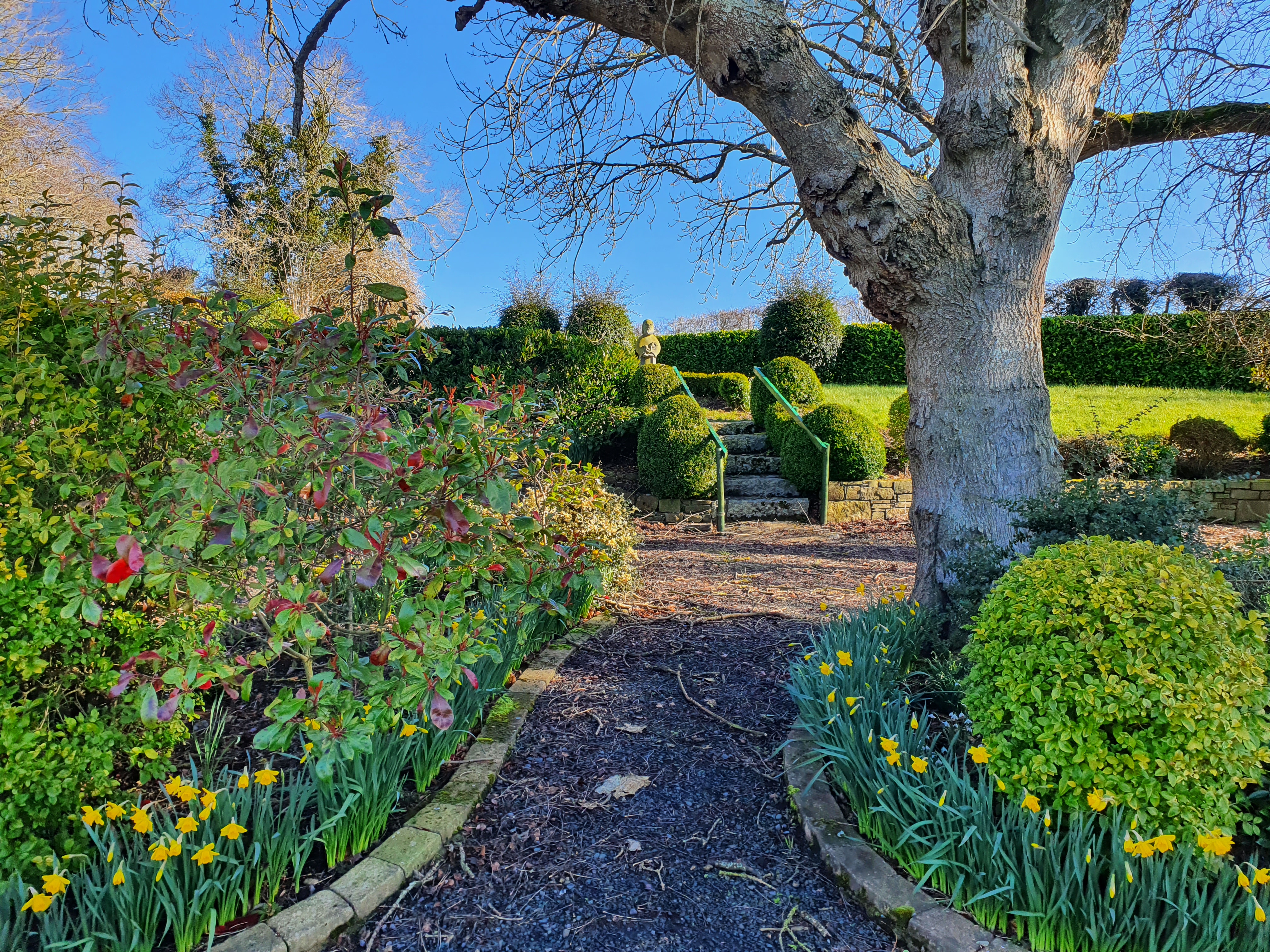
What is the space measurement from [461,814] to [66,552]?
1437mm

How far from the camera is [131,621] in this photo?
211cm

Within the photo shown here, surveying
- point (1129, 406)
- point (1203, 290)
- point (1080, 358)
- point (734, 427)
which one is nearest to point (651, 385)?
point (734, 427)

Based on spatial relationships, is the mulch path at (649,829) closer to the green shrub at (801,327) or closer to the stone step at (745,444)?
the stone step at (745,444)

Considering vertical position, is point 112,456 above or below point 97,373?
below

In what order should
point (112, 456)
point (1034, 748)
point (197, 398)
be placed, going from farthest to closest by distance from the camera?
point (197, 398) → point (1034, 748) → point (112, 456)

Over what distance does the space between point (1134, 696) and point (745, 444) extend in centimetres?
767

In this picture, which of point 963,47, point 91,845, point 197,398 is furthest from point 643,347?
point 91,845

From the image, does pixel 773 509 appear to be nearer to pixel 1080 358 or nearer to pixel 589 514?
pixel 589 514

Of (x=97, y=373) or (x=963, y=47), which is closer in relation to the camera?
(x=97, y=373)

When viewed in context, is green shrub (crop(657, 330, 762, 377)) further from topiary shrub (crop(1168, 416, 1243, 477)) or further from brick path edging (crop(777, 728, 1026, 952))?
brick path edging (crop(777, 728, 1026, 952))

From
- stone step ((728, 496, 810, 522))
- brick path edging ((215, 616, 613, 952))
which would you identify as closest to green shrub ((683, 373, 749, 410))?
stone step ((728, 496, 810, 522))

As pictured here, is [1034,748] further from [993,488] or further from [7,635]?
[7,635]

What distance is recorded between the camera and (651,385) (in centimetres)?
978

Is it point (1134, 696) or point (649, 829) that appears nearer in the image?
point (1134, 696)
